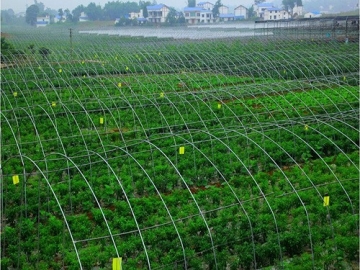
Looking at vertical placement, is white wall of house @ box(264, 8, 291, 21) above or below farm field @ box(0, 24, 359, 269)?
above

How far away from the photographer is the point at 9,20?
158 meters

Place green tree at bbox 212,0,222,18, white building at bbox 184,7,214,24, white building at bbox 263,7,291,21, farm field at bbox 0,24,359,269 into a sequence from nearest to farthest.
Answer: farm field at bbox 0,24,359,269 → white building at bbox 263,7,291,21 → white building at bbox 184,7,214,24 → green tree at bbox 212,0,222,18

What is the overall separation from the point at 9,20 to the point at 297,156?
158m

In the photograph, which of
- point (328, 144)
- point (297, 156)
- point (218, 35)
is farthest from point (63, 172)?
point (218, 35)

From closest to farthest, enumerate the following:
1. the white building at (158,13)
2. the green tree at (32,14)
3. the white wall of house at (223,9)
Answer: the white building at (158,13) → the white wall of house at (223,9) → the green tree at (32,14)

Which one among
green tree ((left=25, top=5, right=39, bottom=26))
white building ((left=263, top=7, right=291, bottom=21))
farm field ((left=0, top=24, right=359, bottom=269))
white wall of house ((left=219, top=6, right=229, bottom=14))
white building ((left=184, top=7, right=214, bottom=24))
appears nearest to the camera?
farm field ((left=0, top=24, right=359, bottom=269))

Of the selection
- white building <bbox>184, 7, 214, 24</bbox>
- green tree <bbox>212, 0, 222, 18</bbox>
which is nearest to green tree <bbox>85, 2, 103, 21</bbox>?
white building <bbox>184, 7, 214, 24</bbox>

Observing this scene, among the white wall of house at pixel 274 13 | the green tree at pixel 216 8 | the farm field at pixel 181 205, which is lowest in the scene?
the farm field at pixel 181 205

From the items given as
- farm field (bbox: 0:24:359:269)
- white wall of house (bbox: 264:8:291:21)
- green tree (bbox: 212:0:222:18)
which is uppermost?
green tree (bbox: 212:0:222:18)

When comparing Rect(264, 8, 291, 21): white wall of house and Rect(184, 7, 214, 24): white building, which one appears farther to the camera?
Rect(184, 7, 214, 24): white building

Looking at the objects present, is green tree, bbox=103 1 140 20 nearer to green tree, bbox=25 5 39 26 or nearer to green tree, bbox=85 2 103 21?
green tree, bbox=85 2 103 21

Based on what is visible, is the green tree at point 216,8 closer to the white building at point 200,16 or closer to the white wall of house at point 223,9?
the white building at point 200,16

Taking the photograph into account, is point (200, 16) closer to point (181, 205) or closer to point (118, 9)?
point (118, 9)

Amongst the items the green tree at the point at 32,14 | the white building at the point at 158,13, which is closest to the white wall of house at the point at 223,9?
the white building at the point at 158,13
